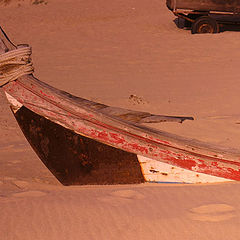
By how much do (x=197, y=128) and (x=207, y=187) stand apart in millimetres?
2384

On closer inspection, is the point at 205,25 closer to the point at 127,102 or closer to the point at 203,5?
the point at 203,5

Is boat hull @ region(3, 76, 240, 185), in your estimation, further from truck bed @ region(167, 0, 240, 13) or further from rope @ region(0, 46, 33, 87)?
truck bed @ region(167, 0, 240, 13)

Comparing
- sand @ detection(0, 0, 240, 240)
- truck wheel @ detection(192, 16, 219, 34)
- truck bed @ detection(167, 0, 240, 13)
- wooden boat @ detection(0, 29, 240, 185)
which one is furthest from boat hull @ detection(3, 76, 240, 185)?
truck wheel @ detection(192, 16, 219, 34)

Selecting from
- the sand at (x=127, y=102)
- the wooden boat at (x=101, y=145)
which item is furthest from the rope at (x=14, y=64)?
the sand at (x=127, y=102)

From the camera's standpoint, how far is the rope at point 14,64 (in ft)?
12.6

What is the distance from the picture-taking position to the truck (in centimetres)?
1410

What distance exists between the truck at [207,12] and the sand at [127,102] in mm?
411

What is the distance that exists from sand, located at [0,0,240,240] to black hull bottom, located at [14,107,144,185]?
9 cm

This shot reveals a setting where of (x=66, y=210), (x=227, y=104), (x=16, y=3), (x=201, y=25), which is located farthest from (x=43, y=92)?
(x=16, y=3)

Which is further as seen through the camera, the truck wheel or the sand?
the truck wheel

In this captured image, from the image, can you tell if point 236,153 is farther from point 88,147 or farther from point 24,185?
point 24,185

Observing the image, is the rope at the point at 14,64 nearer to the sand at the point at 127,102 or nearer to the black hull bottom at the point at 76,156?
the black hull bottom at the point at 76,156

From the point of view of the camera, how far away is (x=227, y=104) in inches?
314

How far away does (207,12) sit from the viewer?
1462cm
